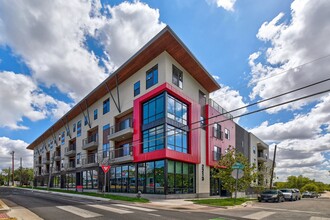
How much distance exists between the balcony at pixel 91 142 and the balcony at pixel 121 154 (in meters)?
5.69

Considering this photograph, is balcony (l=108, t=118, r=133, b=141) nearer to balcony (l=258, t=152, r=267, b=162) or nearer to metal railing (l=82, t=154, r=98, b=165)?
metal railing (l=82, t=154, r=98, b=165)

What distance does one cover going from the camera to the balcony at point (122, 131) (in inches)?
1178

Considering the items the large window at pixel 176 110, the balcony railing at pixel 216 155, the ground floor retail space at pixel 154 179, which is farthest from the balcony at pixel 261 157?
the large window at pixel 176 110

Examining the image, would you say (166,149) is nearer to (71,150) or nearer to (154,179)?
(154,179)

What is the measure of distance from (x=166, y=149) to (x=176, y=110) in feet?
16.2

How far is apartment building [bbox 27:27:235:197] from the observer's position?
25.8 m

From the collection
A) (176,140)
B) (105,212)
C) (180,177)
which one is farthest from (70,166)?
(105,212)

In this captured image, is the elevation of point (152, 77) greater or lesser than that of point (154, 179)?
greater

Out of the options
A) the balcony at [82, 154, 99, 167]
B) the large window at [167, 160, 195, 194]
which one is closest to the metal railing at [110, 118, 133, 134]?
the balcony at [82, 154, 99, 167]

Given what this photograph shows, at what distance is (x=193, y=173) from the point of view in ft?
Result: 95.5

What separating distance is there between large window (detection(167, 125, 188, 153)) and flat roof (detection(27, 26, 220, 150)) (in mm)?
7459

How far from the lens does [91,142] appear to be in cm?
3956

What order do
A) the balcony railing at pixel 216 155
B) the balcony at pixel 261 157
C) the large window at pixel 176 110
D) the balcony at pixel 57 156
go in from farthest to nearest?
the balcony at pixel 261 157, the balcony at pixel 57 156, the balcony railing at pixel 216 155, the large window at pixel 176 110

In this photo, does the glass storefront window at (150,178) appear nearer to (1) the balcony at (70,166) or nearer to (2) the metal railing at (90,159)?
(2) the metal railing at (90,159)
